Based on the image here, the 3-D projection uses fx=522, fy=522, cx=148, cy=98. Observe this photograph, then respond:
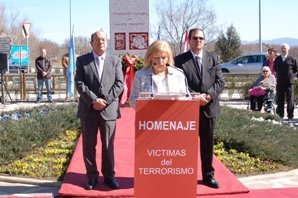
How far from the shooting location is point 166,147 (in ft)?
16.0

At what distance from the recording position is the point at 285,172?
743cm

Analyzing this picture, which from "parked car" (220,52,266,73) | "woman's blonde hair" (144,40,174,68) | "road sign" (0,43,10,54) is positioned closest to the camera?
"woman's blonde hair" (144,40,174,68)

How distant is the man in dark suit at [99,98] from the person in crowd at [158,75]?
76 cm

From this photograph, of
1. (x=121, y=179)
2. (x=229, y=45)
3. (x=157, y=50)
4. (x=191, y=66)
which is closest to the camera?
(x=157, y=50)

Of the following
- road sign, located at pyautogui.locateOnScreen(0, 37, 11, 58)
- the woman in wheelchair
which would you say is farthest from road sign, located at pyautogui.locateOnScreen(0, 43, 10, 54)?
the woman in wheelchair

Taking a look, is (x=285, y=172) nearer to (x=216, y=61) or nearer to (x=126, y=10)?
(x=216, y=61)

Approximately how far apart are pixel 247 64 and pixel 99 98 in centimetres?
2866

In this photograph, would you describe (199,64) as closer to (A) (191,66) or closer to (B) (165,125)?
(A) (191,66)

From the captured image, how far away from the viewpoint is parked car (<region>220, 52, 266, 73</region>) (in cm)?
3313

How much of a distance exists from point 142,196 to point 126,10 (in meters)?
9.77

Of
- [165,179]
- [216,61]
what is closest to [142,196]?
[165,179]

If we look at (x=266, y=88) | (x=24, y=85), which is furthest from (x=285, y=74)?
(x=24, y=85)

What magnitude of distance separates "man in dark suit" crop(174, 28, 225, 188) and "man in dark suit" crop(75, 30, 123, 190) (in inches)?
32.2

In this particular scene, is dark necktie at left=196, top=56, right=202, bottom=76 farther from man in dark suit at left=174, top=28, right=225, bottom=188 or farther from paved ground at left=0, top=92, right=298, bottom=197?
paved ground at left=0, top=92, right=298, bottom=197
